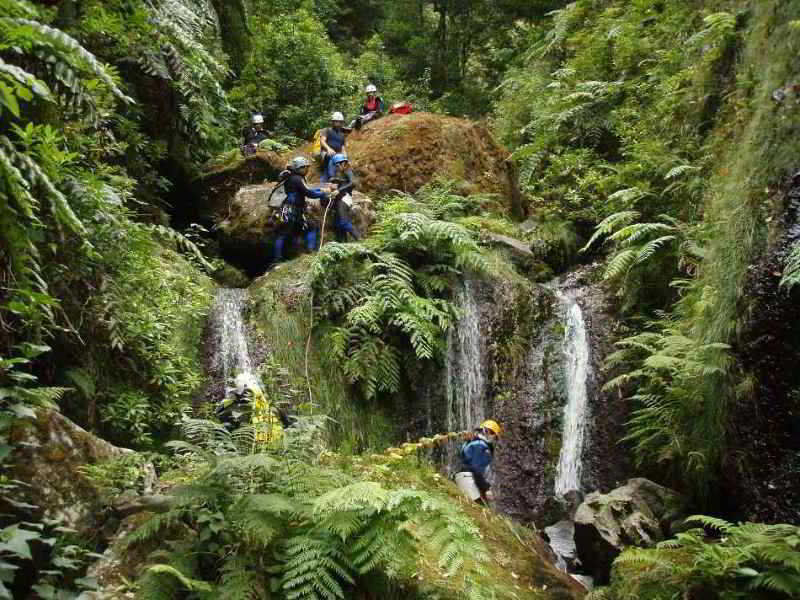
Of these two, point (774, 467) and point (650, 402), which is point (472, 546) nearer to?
point (774, 467)

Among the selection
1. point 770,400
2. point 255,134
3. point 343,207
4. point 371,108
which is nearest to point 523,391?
point 770,400

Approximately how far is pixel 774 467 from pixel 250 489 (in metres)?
4.59

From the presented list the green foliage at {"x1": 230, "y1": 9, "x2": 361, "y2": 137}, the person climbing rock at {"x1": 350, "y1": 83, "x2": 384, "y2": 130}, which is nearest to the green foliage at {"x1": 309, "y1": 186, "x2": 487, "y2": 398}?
the person climbing rock at {"x1": 350, "y1": 83, "x2": 384, "y2": 130}

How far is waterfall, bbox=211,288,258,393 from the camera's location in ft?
26.5

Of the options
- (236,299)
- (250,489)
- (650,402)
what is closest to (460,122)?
A: (236,299)

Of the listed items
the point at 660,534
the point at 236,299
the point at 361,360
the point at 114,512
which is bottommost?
the point at 660,534

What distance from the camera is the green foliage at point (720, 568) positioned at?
3.84 metres

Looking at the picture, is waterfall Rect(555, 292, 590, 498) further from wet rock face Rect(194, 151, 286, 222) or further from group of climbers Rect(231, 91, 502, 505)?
wet rock face Rect(194, 151, 286, 222)

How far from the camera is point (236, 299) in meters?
8.93

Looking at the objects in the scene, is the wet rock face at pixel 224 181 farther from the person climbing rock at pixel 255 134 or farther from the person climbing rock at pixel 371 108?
the person climbing rock at pixel 371 108

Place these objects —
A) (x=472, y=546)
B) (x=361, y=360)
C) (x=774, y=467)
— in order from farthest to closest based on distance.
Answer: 1. (x=361, y=360)
2. (x=774, y=467)
3. (x=472, y=546)

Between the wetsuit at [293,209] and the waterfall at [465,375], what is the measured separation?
2.97 m

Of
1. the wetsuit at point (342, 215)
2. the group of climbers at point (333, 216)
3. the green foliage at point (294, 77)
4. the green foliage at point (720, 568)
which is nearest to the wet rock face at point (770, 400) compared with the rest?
the green foliage at point (720, 568)

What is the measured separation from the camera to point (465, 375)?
28.9ft
